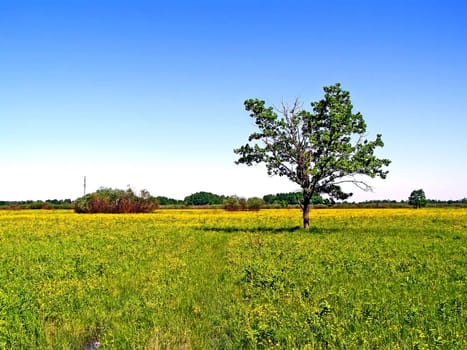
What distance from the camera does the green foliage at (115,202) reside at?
92000 mm

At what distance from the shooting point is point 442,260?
67.1ft

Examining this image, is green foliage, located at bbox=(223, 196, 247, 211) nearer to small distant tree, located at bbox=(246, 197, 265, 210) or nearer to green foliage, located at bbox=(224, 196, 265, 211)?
green foliage, located at bbox=(224, 196, 265, 211)

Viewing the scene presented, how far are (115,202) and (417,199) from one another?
81612 mm

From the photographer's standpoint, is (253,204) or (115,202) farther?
(253,204)

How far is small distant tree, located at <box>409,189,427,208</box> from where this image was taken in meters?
121

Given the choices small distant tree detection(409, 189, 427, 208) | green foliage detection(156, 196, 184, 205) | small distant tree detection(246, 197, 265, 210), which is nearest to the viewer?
small distant tree detection(246, 197, 265, 210)

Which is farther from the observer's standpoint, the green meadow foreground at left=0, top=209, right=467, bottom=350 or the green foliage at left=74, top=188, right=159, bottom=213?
the green foliage at left=74, top=188, right=159, bottom=213

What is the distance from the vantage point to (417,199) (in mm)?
127500

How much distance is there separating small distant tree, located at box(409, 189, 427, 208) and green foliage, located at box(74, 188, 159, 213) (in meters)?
68.8

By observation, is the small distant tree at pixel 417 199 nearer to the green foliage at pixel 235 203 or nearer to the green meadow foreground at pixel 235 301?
the green foliage at pixel 235 203

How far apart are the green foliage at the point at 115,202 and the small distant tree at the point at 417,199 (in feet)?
226

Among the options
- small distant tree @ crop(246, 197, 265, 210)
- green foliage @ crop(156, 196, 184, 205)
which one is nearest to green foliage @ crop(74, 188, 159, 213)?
small distant tree @ crop(246, 197, 265, 210)

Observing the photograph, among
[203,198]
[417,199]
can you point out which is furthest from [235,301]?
[203,198]

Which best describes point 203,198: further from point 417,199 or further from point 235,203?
point 417,199
